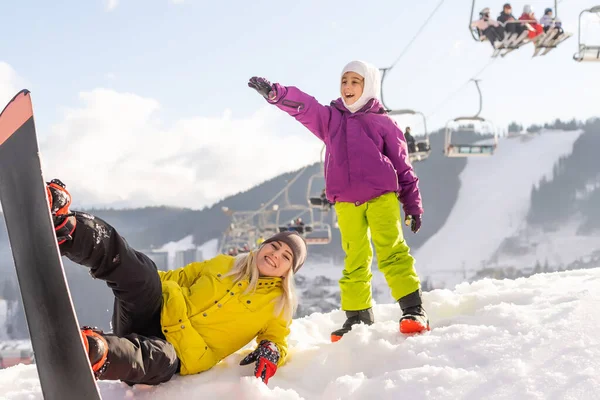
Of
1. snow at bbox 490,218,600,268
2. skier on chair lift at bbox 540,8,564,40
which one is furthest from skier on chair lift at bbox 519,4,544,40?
snow at bbox 490,218,600,268

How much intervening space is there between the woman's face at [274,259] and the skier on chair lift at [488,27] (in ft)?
23.6

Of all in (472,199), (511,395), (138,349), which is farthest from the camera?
(472,199)

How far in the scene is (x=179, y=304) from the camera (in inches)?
84.1

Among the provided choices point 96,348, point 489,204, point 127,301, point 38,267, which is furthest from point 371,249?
point 489,204

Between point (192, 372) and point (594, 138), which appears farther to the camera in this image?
point (594, 138)

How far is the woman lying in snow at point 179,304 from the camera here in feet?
5.56

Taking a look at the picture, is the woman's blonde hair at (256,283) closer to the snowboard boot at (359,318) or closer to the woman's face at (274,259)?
the woman's face at (274,259)

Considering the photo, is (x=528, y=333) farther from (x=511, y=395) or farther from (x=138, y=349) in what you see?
(x=138, y=349)

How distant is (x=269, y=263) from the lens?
236 cm

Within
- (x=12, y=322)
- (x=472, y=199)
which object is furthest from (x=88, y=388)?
(x=472, y=199)

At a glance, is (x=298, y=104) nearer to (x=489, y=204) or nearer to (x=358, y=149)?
(x=358, y=149)

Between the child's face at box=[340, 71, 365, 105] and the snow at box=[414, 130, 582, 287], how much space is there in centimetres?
6352

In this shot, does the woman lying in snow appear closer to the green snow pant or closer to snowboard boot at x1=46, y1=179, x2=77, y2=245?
snowboard boot at x1=46, y1=179, x2=77, y2=245

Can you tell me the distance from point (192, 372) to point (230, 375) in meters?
0.14
